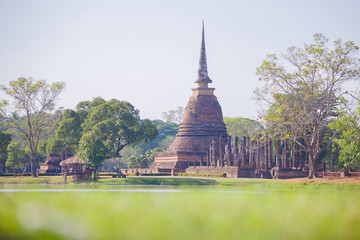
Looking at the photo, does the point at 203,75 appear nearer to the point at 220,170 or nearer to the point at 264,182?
the point at 220,170

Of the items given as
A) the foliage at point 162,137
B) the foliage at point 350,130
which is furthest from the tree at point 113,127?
the foliage at point 162,137

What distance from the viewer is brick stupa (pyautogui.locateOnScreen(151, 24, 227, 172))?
80.3 meters

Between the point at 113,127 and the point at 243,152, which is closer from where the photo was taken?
the point at 113,127

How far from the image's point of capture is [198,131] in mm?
83250

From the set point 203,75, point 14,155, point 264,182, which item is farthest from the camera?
point 203,75

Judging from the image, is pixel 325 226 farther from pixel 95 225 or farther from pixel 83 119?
pixel 83 119

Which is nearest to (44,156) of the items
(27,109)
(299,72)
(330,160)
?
(27,109)

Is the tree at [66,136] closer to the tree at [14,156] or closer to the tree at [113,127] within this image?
the tree at [113,127]

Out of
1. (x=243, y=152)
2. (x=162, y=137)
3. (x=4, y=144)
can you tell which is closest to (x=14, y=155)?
(x=4, y=144)

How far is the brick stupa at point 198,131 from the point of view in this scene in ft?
263

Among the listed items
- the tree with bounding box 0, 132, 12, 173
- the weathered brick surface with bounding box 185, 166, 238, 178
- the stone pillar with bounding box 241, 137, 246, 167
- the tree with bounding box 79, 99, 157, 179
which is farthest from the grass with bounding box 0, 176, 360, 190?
the tree with bounding box 0, 132, 12, 173

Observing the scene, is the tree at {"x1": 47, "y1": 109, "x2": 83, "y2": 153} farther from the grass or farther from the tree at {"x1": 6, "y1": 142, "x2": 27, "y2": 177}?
the grass

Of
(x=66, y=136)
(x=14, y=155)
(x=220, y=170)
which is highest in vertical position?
(x=66, y=136)

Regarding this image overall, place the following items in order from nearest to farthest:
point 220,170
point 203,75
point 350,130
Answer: point 350,130, point 220,170, point 203,75
